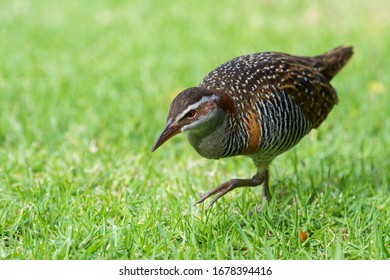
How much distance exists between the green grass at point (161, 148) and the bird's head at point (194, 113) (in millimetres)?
659

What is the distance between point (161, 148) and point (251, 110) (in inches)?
71.0

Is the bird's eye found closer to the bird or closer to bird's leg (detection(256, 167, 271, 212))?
the bird

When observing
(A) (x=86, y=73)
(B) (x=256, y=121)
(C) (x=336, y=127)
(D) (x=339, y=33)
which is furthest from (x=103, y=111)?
(D) (x=339, y=33)

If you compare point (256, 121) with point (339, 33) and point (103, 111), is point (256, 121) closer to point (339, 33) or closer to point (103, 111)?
point (103, 111)

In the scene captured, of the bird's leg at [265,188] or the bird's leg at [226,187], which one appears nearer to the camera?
the bird's leg at [226,187]

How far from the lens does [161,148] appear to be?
5.90 m

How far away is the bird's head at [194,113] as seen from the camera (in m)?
3.81

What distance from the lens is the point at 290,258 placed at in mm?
3963

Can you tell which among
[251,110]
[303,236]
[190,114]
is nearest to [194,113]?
[190,114]

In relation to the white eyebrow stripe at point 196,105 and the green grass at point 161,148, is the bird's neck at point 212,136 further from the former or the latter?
the green grass at point 161,148

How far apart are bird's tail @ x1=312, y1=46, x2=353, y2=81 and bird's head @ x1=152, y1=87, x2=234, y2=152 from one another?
1.40 metres

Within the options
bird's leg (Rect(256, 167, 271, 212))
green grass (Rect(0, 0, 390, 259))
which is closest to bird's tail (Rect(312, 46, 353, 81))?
green grass (Rect(0, 0, 390, 259))

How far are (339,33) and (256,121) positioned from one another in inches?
226

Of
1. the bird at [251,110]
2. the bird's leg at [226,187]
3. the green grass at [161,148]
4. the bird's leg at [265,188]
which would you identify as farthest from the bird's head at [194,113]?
the bird's leg at [265,188]
